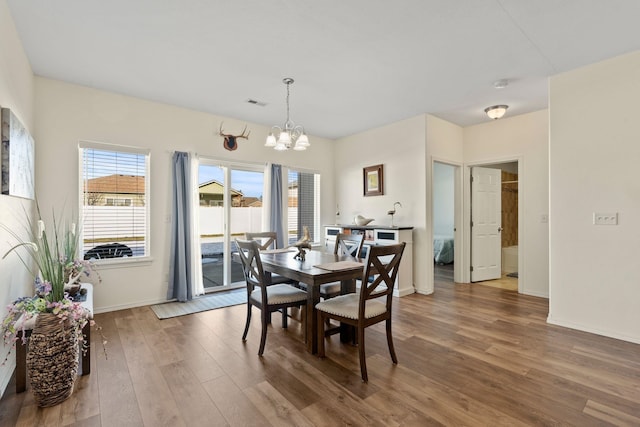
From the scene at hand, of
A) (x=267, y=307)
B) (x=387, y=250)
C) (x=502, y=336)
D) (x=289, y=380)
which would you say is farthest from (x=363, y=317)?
(x=502, y=336)

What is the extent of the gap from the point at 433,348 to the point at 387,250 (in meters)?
1.13

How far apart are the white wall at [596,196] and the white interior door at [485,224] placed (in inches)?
73.0

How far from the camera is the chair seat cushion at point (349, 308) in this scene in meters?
2.36

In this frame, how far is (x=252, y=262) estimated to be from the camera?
2854mm

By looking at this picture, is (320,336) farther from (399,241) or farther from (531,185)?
(531,185)

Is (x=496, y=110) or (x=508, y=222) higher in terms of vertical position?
(x=496, y=110)

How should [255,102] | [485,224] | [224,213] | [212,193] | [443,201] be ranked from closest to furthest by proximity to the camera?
[255,102], [212,193], [224,213], [485,224], [443,201]

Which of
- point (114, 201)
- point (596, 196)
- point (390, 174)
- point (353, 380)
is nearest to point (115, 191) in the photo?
point (114, 201)

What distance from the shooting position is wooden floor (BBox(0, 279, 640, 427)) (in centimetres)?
183

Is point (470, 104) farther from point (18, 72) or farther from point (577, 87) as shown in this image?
point (18, 72)

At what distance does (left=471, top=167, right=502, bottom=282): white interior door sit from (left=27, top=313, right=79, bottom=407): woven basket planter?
5291mm

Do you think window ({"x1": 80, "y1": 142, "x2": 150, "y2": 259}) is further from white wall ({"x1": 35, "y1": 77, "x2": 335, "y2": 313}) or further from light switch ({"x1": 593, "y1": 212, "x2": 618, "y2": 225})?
light switch ({"x1": 593, "y1": 212, "x2": 618, "y2": 225})

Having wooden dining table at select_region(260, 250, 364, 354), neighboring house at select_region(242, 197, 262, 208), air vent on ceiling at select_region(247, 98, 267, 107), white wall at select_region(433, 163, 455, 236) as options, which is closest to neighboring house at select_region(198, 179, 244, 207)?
neighboring house at select_region(242, 197, 262, 208)

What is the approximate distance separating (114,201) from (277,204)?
2.28 m
